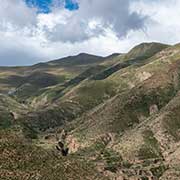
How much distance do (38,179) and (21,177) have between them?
327cm

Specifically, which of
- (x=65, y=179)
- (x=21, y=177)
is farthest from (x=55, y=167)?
(x=21, y=177)

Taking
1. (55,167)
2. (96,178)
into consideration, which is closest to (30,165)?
(55,167)

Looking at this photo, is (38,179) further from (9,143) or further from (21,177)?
(9,143)

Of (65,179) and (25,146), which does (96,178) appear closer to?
(65,179)

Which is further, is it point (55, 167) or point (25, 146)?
point (25, 146)

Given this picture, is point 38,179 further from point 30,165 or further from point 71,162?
point 71,162

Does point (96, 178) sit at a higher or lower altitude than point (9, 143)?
lower

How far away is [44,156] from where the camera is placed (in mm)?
113875

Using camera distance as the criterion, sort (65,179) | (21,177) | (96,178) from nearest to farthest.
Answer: (21,177) → (65,179) → (96,178)

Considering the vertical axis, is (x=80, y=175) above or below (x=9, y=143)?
below

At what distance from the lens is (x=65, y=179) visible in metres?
104

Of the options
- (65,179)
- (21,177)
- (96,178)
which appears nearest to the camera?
(21,177)

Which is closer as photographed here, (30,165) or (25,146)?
(30,165)

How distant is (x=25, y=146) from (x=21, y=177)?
18.8 m
